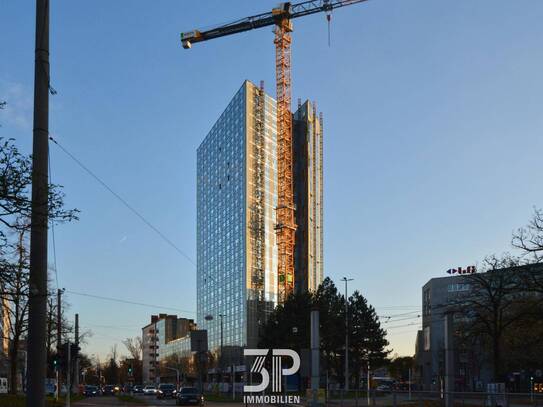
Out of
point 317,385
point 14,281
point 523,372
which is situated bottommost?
point 523,372

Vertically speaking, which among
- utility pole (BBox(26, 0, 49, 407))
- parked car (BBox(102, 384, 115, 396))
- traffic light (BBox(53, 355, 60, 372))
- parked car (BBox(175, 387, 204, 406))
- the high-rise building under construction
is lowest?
parked car (BBox(102, 384, 115, 396))

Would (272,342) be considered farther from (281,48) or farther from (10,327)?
(281,48)

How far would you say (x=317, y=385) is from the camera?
3025cm

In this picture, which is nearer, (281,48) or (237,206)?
(281,48)

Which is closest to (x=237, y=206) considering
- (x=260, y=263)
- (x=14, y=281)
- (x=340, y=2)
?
(x=260, y=263)

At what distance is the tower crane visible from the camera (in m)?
114

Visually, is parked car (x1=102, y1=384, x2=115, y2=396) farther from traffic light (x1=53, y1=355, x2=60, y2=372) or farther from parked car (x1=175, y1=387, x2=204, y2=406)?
traffic light (x1=53, y1=355, x2=60, y2=372)

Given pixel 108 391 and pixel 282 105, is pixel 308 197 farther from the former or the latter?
pixel 108 391

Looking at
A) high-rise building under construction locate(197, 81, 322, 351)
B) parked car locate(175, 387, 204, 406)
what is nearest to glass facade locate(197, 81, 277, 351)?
high-rise building under construction locate(197, 81, 322, 351)

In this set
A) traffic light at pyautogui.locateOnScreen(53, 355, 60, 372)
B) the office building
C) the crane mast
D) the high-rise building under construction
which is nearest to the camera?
traffic light at pyautogui.locateOnScreen(53, 355, 60, 372)

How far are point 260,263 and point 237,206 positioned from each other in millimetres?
14764

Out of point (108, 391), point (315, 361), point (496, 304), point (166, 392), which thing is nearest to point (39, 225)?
point (315, 361)

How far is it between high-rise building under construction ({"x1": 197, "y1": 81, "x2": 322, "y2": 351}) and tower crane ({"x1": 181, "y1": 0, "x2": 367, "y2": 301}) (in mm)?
4484

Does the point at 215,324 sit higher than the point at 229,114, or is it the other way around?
the point at 229,114
